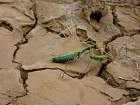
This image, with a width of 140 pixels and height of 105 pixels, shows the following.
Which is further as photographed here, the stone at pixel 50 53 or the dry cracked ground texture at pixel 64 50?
the stone at pixel 50 53

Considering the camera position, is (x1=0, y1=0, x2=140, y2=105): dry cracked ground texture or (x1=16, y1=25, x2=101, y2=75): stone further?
(x1=16, y1=25, x2=101, y2=75): stone

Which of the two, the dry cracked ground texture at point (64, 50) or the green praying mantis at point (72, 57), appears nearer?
the dry cracked ground texture at point (64, 50)

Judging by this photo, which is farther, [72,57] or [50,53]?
[50,53]

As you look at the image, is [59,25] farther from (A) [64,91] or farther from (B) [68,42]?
(A) [64,91]

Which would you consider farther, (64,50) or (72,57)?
(64,50)

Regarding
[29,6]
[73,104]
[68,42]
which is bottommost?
[73,104]

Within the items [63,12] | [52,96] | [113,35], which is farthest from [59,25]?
[52,96]

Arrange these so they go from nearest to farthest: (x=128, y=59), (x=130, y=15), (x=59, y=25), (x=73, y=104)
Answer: (x=73, y=104)
(x=128, y=59)
(x=59, y=25)
(x=130, y=15)

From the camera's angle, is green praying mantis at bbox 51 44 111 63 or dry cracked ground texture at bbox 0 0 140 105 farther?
green praying mantis at bbox 51 44 111 63
